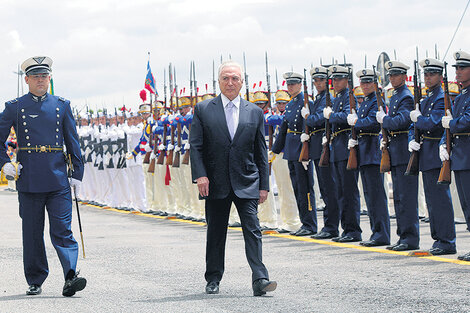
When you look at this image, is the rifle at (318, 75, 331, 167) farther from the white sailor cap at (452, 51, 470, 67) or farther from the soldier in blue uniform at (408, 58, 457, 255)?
the white sailor cap at (452, 51, 470, 67)

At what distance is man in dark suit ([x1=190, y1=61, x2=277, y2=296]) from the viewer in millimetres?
7996

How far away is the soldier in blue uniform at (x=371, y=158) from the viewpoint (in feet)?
38.1

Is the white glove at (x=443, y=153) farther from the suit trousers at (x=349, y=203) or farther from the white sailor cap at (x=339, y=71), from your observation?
the white sailor cap at (x=339, y=71)

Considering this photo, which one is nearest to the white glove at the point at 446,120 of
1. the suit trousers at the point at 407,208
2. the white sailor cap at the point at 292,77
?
the suit trousers at the point at 407,208

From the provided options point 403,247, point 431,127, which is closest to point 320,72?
point 431,127

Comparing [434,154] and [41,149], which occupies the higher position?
[41,149]

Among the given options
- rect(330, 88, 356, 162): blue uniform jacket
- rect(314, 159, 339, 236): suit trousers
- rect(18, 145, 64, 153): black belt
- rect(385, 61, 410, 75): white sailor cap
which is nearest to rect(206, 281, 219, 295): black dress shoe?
rect(18, 145, 64, 153): black belt

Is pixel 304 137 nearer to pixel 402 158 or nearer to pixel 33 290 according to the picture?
pixel 402 158

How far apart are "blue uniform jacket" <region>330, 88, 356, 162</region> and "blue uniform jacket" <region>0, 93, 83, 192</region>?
468 cm

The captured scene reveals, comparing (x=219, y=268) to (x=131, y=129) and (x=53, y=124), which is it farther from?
(x=131, y=129)

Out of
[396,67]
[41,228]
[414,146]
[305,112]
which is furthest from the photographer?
[305,112]

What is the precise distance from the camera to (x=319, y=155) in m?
13.0

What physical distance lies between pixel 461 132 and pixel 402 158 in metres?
1.41

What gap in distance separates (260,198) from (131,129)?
542 inches
